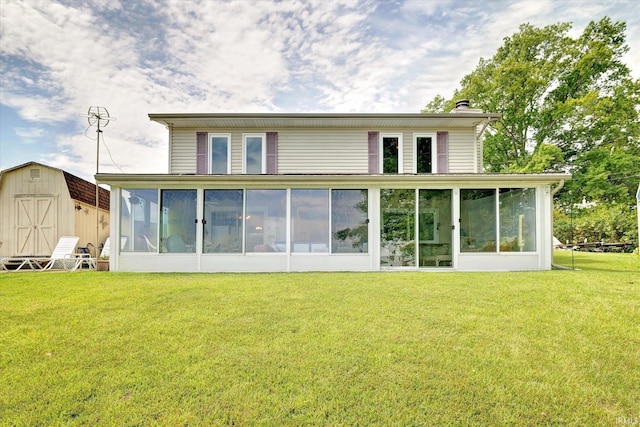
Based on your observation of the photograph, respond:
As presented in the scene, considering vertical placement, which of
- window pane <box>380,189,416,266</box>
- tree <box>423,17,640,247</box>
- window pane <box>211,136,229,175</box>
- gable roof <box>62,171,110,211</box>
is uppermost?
tree <box>423,17,640,247</box>

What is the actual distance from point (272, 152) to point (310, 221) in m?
4.02

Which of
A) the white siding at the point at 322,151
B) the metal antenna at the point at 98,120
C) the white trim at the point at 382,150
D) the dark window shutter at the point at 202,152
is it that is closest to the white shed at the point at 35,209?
the metal antenna at the point at 98,120

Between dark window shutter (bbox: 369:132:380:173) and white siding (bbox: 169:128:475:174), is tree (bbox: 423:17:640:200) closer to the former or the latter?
white siding (bbox: 169:128:475:174)

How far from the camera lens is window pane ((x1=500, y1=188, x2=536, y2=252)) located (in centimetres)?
853

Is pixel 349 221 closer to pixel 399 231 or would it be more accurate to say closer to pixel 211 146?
pixel 399 231

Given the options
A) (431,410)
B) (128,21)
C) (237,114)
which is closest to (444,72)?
(237,114)

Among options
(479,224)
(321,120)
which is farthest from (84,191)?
(479,224)

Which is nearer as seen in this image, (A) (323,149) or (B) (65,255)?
(B) (65,255)

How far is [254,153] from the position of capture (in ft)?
→ 37.7

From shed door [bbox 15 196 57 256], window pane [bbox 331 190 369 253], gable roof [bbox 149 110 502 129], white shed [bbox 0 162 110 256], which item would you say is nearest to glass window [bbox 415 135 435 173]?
gable roof [bbox 149 110 502 129]

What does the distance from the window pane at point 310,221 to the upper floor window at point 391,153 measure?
3.72m

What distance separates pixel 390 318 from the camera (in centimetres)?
417

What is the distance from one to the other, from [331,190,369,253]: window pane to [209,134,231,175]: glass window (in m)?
4.81

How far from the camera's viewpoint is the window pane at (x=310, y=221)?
8.68 m
